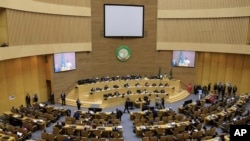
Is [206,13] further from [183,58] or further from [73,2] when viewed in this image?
[73,2]

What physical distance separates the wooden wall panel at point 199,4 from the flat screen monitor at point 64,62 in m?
10.9

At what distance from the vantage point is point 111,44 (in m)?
26.8

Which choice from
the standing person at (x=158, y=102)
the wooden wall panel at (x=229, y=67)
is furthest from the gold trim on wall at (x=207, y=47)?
the standing person at (x=158, y=102)

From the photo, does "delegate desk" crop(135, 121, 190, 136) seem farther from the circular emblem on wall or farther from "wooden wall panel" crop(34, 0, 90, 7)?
"wooden wall panel" crop(34, 0, 90, 7)

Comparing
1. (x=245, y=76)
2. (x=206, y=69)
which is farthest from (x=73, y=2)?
(x=245, y=76)

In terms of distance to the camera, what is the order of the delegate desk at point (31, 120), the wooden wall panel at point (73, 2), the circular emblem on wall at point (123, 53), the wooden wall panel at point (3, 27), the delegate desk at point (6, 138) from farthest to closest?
the circular emblem on wall at point (123, 53), the wooden wall panel at point (73, 2), the wooden wall panel at point (3, 27), the delegate desk at point (31, 120), the delegate desk at point (6, 138)

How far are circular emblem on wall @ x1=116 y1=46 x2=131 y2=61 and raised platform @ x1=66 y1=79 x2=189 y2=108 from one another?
11.3 ft

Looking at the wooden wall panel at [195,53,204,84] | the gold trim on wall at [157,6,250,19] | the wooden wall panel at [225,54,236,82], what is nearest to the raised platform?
the wooden wall panel at [195,53,204,84]

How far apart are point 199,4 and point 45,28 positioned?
15165mm

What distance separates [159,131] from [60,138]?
5.99 meters

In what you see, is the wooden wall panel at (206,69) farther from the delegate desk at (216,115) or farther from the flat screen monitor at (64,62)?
the flat screen monitor at (64,62)

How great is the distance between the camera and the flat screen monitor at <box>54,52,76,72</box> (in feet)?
75.3

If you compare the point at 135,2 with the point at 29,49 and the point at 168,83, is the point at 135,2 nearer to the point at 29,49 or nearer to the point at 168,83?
the point at 168,83

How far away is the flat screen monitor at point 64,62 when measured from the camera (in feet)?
75.3
